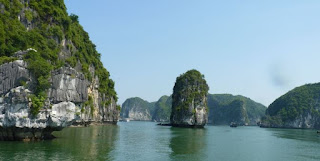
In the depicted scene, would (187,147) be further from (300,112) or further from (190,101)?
(300,112)

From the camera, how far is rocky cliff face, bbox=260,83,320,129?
589 feet

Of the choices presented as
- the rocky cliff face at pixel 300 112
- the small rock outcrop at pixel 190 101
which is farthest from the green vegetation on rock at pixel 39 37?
the rocky cliff face at pixel 300 112

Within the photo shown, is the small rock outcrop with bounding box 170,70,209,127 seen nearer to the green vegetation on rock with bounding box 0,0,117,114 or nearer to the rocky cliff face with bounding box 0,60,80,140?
the green vegetation on rock with bounding box 0,0,117,114

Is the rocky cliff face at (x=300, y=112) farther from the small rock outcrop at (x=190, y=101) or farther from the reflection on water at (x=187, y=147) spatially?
the reflection on water at (x=187, y=147)

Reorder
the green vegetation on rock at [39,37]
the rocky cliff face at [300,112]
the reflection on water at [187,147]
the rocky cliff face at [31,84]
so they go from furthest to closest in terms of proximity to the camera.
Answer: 1. the rocky cliff face at [300,112]
2. the green vegetation on rock at [39,37]
3. the reflection on water at [187,147]
4. the rocky cliff face at [31,84]

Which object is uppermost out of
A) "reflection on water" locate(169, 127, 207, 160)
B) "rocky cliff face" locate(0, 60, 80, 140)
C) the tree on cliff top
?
the tree on cliff top

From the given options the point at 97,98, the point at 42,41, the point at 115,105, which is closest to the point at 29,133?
the point at 42,41

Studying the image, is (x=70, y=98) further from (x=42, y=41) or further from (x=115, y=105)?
(x=115, y=105)

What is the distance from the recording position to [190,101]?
4459 inches

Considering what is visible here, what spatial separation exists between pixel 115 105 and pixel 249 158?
80744 mm

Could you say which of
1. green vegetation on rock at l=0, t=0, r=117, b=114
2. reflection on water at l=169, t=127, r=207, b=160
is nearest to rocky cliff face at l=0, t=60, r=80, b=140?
green vegetation on rock at l=0, t=0, r=117, b=114

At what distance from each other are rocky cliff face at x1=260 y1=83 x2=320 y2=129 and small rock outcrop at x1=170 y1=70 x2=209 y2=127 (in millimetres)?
90947

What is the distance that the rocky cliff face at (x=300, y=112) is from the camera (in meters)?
179

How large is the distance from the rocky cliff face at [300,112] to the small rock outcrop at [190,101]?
90947 mm
